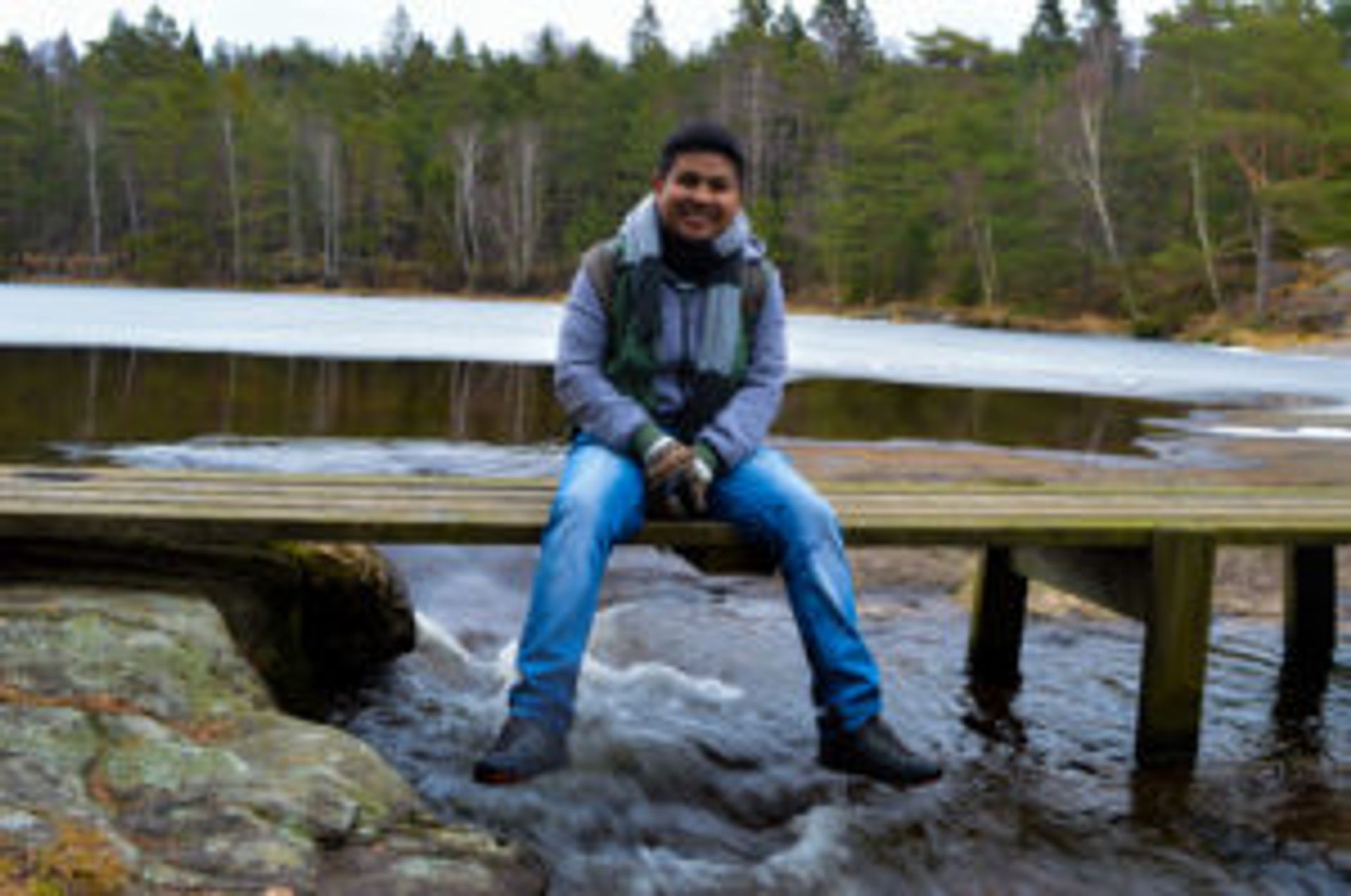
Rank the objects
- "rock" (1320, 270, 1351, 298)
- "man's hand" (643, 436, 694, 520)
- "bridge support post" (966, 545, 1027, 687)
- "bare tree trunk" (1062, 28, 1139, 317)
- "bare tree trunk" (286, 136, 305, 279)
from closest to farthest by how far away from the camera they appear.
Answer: "man's hand" (643, 436, 694, 520) → "bridge support post" (966, 545, 1027, 687) → "rock" (1320, 270, 1351, 298) → "bare tree trunk" (1062, 28, 1139, 317) → "bare tree trunk" (286, 136, 305, 279)

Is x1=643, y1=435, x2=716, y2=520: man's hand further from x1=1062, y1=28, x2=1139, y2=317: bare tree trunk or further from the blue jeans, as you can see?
x1=1062, y1=28, x2=1139, y2=317: bare tree trunk

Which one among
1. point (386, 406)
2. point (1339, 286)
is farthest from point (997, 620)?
point (1339, 286)

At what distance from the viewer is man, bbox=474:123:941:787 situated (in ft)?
10.4

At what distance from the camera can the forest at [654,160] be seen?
151 ft

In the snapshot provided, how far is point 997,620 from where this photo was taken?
4.87m

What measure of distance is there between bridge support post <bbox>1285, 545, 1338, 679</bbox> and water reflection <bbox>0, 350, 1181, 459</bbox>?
6308 millimetres

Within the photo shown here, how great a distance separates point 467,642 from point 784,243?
201 ft

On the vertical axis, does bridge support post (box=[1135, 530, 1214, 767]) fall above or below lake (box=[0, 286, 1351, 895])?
above

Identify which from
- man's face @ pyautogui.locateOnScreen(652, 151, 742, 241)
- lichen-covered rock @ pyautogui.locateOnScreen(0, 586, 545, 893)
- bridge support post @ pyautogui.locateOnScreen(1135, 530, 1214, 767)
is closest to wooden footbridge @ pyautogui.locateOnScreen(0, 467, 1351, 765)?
bridge support post @ pyautogui.locateOnScreen(1135, 530, 1214, 767)

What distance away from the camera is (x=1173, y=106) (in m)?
43.1

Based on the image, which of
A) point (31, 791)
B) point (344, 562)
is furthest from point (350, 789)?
point (344, 562)

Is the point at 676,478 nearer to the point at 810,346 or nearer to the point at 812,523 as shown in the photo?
the point at 812,523

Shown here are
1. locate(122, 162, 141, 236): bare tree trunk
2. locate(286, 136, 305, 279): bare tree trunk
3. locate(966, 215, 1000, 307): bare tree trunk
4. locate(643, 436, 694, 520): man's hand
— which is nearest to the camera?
locate(643, 436, 694, 520): man's hand

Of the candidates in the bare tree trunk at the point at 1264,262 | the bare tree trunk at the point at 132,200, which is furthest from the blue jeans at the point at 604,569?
the bare tree trunk at the point at 132,200
